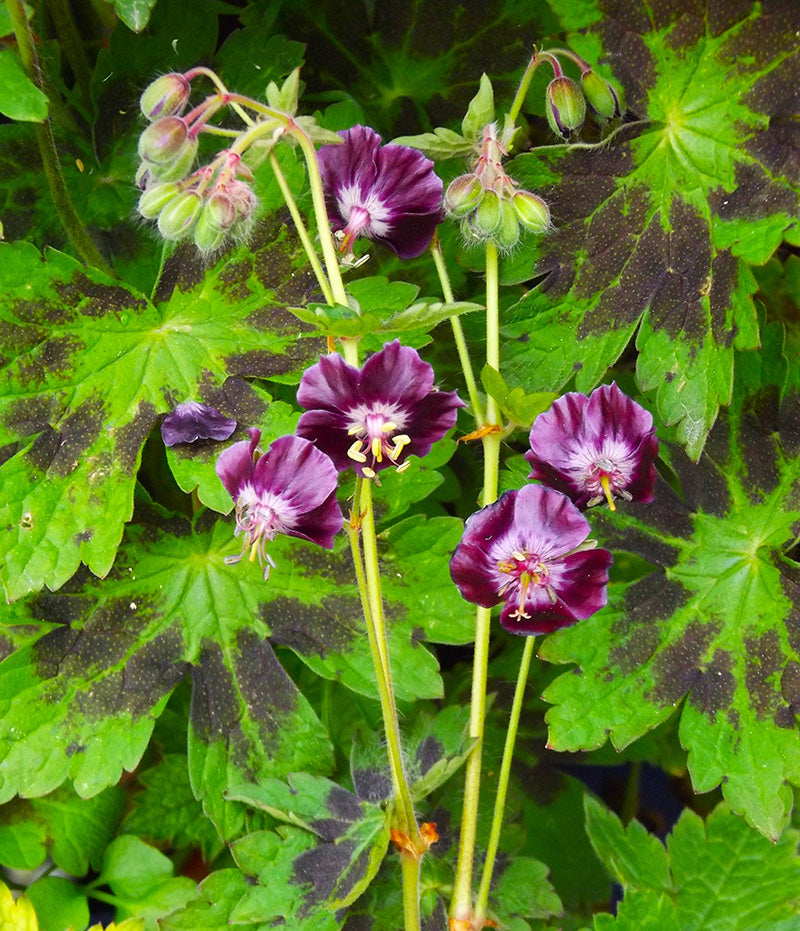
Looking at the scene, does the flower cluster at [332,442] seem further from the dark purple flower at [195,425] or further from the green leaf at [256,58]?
the green leaf at [256,58]

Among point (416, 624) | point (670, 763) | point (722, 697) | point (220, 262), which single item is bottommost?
point (670, 763)

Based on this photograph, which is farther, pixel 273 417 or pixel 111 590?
pixel 111 590

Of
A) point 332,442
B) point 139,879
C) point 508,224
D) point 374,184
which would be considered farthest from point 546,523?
point 139,879

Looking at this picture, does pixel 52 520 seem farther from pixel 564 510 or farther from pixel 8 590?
pixel 564 510

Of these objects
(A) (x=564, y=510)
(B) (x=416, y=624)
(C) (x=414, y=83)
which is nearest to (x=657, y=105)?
(C) (x=414, y=83)

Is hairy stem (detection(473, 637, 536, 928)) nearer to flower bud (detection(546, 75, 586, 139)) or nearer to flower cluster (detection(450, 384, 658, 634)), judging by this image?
flower cluster (detection(450, 384, 658, 634))
